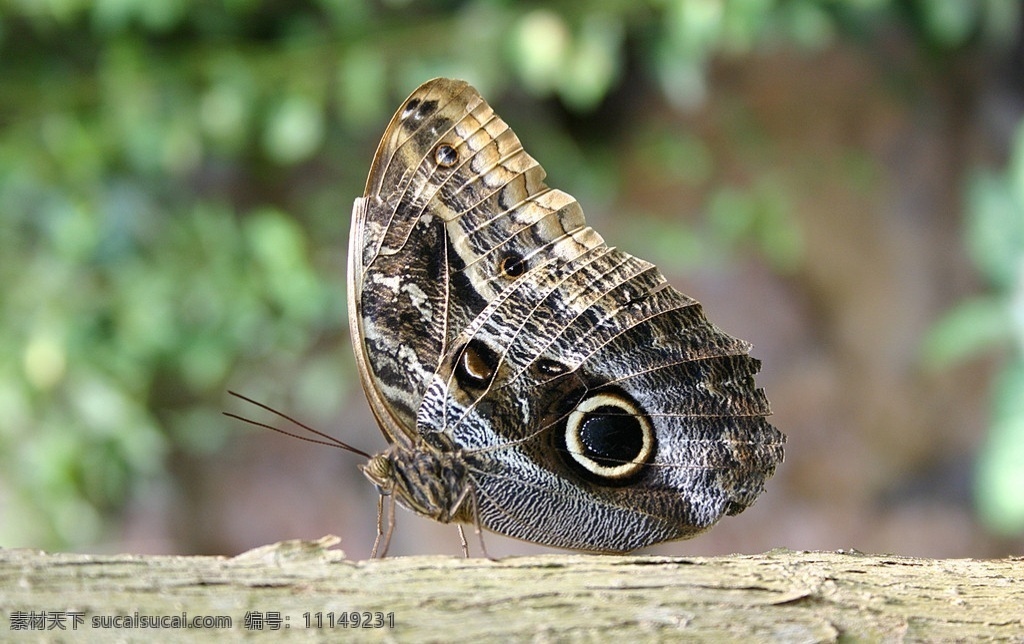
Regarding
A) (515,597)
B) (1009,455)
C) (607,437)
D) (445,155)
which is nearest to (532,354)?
(607,437)

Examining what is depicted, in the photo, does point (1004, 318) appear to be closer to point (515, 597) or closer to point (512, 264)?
point (512, 264)

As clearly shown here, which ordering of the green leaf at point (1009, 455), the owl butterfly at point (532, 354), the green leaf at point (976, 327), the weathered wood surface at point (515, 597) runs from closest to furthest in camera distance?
the weathered wood surface at point (515, 597), the owl butterfly at point (532, 354), the green leaf at point (1009, 455), the green leaf at point (976, 327)

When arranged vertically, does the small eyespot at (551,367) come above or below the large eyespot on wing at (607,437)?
above

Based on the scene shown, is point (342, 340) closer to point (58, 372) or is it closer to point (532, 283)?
point (58, 372)

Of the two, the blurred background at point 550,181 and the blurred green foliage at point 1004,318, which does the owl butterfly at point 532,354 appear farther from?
the blurred green foliage at point 1004,318

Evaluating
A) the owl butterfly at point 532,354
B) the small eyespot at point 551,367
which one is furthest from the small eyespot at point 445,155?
the small eyespot at point 551,367

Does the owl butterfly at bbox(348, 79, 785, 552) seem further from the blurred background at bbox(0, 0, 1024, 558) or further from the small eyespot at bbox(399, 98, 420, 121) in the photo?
the blurred background at bbox(0, 0, 1024, 558)

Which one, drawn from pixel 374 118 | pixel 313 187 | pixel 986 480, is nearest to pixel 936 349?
pixel 986 480
